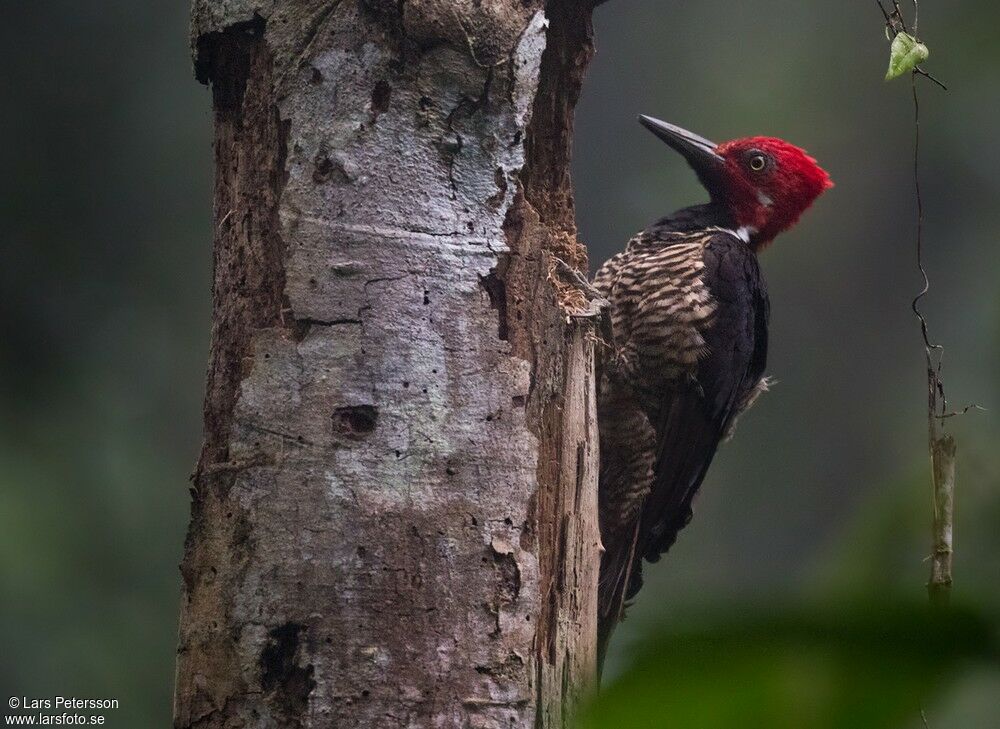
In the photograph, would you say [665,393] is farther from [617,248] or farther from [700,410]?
[617,248]

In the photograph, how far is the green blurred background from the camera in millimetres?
640

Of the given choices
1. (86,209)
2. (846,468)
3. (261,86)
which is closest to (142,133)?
(86,209)

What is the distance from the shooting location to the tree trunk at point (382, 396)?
1.81m

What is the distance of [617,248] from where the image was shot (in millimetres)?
11500

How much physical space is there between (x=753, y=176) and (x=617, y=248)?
24.5ft

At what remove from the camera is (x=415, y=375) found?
1891mm

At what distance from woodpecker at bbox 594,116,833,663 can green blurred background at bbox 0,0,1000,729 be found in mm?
335

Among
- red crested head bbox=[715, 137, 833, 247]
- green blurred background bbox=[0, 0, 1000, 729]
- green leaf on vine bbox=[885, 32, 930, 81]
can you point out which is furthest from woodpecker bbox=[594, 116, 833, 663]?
green leaf on vine bbox=[885, 32, 930, 81]

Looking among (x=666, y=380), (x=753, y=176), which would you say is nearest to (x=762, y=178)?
(x=753, y=176)

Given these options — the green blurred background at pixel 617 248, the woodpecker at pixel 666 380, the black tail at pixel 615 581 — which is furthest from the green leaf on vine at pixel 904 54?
the black tail at pixel 615 581

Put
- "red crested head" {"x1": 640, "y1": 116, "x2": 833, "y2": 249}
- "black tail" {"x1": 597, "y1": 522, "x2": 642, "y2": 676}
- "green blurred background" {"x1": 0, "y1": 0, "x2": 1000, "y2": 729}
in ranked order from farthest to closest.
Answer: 1. "red crested head" {"x1": 640, "y1": 116, "x2": 833, "y2": 249}
2. "black tail" {"x1": 597, "y1": 522, "x2": 642, "y2": 676}
3. "green blurred background" {"x1": 0, "y1": 0, "x2": 1000, "y2": 729}

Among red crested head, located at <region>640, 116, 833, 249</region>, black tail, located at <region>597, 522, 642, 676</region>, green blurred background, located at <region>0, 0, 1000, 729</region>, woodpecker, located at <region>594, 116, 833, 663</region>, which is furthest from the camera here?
red crested head, located at <region>640, 116, 833, 249</region>

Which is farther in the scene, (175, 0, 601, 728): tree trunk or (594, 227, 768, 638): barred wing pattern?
(594, 227, 768, 638): barred wing pattern

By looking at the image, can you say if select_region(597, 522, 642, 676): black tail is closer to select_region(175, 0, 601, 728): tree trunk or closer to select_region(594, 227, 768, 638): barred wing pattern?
select_region(594, 227, 768, 638): barred wing pattern
